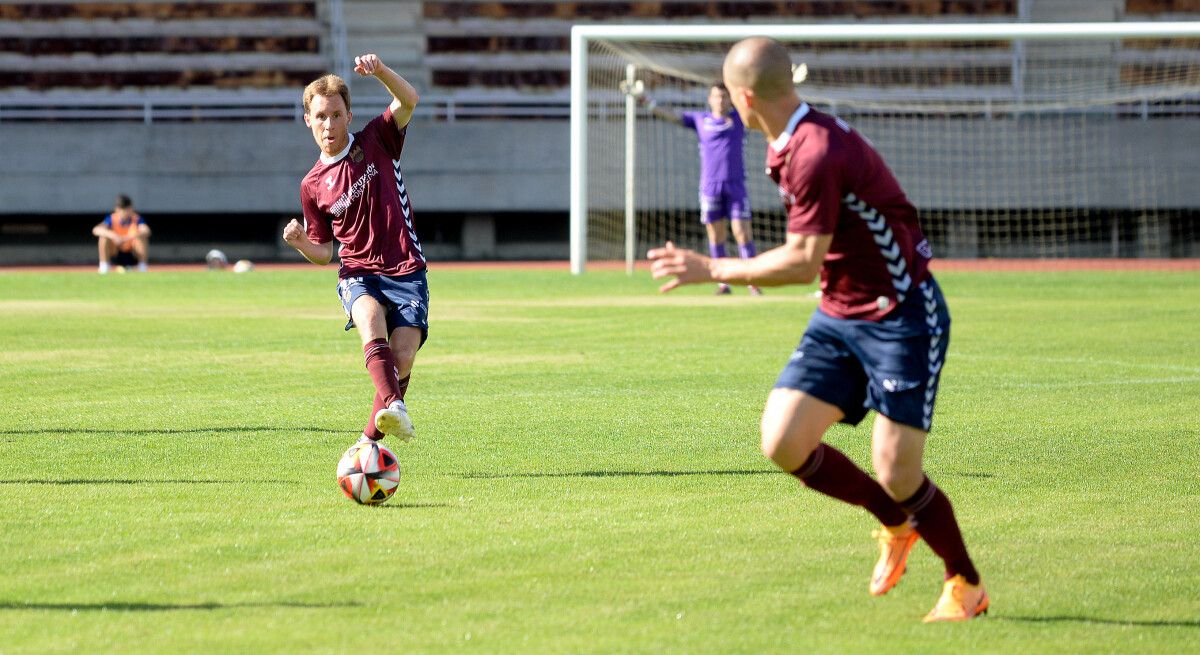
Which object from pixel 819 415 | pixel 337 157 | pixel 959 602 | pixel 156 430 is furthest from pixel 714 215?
pixel 959 602

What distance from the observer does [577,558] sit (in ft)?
17.3

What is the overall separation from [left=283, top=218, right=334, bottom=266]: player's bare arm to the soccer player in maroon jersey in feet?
9.10

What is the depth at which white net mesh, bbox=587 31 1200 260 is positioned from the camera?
29.4m

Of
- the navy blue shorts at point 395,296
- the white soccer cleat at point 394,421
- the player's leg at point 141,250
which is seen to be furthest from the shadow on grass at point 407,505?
the player's leg at point 141,250

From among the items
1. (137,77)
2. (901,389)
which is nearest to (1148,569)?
(901,389)

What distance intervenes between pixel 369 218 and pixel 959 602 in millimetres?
3851

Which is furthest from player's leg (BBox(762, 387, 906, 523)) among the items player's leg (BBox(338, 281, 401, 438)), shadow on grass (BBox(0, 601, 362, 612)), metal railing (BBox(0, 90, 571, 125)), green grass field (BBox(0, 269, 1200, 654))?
metal railing (BBox(0, 90, 571, 125))

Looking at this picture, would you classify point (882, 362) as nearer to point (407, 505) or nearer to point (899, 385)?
A: point (899, 385)

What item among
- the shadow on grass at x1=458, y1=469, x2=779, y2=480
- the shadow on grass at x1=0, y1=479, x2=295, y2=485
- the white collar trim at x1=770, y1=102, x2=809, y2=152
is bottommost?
the shadow on grass at x1=458, y1=469, x2=779, y2=480

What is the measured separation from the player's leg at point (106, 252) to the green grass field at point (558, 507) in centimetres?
1358

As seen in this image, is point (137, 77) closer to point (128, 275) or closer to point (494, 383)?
point (128, 275)

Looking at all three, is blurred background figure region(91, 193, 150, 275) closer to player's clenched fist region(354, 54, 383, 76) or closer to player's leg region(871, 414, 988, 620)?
player's clenched fist region(354, 54, 383, 76)

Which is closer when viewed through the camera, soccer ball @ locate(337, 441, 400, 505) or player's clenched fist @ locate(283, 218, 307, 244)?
soccer ball @ locate(337, 441, 400, 505)

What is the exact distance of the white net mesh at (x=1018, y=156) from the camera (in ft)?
96.3
